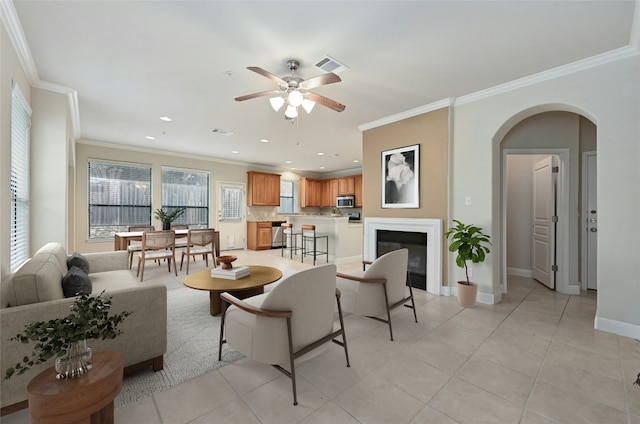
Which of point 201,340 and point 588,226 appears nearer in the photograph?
point 201,340

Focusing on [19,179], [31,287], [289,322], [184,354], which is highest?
[19,179]

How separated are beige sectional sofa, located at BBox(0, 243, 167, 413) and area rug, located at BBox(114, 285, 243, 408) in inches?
4.1

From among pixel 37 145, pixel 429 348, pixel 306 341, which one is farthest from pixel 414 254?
pixel 37 145

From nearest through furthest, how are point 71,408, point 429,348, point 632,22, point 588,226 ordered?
point 71,408
point 632,22
point 429,348
point 588,226

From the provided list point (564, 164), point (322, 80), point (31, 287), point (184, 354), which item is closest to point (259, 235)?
point (184, 354)

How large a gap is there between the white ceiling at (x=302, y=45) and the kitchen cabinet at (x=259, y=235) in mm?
4573

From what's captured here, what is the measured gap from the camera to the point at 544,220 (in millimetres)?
4152

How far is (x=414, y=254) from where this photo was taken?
4152 millimetres

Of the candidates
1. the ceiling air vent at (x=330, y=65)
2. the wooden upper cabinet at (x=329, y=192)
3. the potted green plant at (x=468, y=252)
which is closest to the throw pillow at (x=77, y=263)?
the ceiling air vent at (x=330, y=65)

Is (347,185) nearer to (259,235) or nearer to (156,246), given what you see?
(259,235)

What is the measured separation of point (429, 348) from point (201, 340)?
200 cm

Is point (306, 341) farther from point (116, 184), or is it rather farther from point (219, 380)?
point (116, 184)

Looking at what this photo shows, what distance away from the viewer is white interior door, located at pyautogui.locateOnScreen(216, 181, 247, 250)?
25.4 feet

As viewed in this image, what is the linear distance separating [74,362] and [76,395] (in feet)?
0.57
